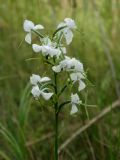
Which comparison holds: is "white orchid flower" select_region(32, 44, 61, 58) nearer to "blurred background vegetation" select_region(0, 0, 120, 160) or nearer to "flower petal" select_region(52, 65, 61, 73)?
"flower petal" select_region(52, 65, 61, 73)

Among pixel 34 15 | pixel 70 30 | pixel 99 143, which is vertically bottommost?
pixel 99 143

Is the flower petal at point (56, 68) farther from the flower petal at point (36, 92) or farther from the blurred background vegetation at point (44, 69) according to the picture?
the blurred background vegetation at point (44, 69)

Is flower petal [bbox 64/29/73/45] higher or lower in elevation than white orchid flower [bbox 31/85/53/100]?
higher

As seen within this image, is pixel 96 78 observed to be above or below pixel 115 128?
above

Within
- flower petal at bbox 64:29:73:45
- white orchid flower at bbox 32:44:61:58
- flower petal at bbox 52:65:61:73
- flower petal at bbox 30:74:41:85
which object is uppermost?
flower petal at bbox 64:29:73:45

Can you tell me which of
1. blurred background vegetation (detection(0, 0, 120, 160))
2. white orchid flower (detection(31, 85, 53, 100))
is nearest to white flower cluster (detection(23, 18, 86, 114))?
white orchid flower (detection(31, 85, 53, 100))

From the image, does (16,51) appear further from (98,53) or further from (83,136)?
(83,136)

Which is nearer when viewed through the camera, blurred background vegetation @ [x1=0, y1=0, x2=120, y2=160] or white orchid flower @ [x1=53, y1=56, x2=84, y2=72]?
white orchid flower @ [x1=53, y1=56, x2=84, y2=72]

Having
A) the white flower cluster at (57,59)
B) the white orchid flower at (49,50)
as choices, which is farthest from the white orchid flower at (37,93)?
the white orchid flower at (49,50)

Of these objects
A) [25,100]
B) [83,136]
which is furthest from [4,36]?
[25,100]
